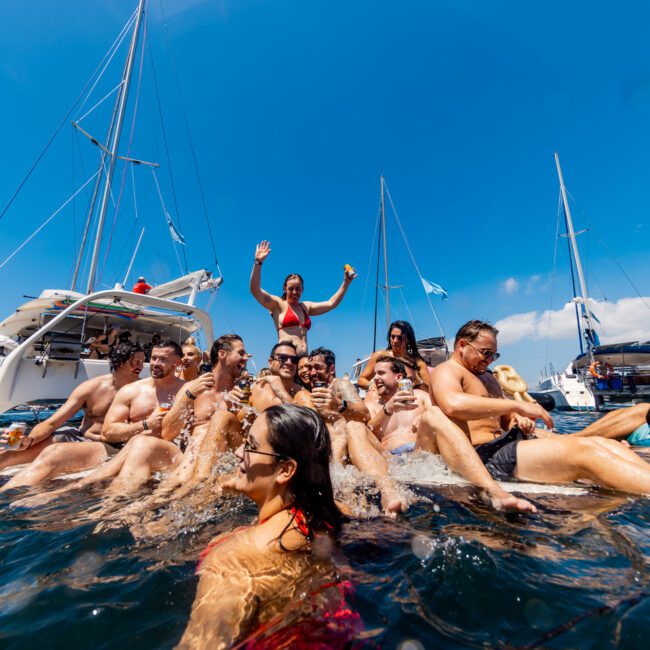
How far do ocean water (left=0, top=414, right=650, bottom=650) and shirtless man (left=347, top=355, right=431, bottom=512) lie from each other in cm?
56

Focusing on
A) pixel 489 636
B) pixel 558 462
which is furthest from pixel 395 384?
pixel 489 636

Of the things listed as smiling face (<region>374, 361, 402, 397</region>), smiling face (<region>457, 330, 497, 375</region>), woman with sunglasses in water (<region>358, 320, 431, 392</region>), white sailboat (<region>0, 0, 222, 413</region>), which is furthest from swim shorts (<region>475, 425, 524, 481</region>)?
white sailboat (<region>0, 0, 222, 413</region>)

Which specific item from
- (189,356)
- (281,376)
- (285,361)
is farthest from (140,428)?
(285,361)

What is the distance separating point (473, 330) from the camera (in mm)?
3975

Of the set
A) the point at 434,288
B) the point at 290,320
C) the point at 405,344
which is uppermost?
the point at 434,288

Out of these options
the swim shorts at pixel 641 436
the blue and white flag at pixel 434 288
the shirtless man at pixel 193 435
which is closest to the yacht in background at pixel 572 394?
the blue and white flag at pixel 434 288

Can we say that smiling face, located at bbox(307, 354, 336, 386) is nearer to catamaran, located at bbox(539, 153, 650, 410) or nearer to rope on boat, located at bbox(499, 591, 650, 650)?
rope on boat, located at bbox(499, 591, 650, 650)

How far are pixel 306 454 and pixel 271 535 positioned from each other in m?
0.44

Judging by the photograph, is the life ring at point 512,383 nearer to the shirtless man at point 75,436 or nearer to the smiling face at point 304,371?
the smiling face at point 304,371

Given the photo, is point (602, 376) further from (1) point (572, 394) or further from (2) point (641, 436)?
(2) point (641, 436)

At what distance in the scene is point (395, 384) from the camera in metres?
4.57

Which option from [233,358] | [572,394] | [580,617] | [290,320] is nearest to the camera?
[580,617]

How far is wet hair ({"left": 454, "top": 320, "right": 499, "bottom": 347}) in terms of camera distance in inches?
154

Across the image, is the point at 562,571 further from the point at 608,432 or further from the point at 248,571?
the point at 608,432
